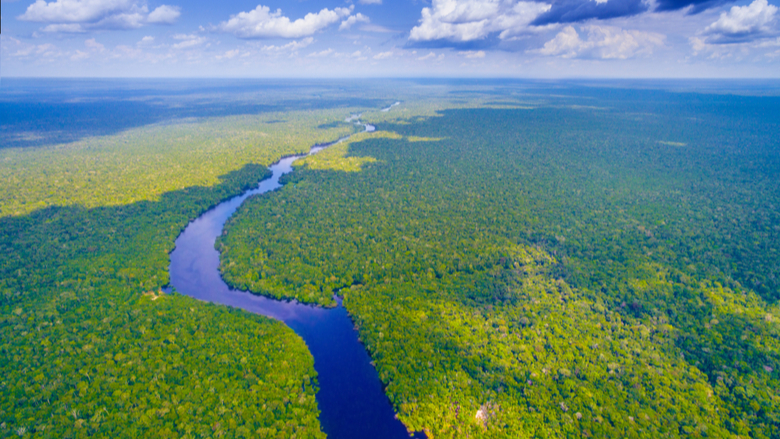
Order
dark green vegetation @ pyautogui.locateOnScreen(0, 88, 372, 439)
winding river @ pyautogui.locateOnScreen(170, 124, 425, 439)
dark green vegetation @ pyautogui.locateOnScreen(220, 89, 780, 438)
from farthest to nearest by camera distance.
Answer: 1. winding river @ pyautogui.locateOnScreen(170, 124, 425, 439)
2. dark green vegetation @ pyautogui.locateOnScreen(220, 89, 780, 438)
3. dark green vegetation @ pyautogui.locateOnScreen(0, 88, 372, 439)

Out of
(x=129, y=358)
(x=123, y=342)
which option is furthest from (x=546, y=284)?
(x=123, y=342)

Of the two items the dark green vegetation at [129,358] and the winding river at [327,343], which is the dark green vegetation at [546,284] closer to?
the winding river at [327,343]

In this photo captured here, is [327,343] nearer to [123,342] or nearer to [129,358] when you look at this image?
[129,358]

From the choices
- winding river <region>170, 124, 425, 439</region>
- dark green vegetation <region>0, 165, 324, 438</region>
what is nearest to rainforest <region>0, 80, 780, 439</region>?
dark green vegetation <region>0, 165, 324, 438</region>

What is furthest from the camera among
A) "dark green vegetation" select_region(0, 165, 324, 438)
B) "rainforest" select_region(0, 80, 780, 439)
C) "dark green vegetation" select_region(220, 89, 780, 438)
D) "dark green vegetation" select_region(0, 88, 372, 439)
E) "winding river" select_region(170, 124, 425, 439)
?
"winding river" select_region(170, 124, 425, 439)

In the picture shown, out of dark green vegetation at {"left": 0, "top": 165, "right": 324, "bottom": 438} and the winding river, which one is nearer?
dark green vegetation at {"left": 0, "top": 165, "right": 324, "bottom": 438}

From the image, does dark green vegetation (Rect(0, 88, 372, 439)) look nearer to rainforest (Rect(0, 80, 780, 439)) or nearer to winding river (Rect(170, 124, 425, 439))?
rainforest (Rect(0, 80, 780, 439))

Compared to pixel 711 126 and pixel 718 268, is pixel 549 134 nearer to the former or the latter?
pixel 711 126
